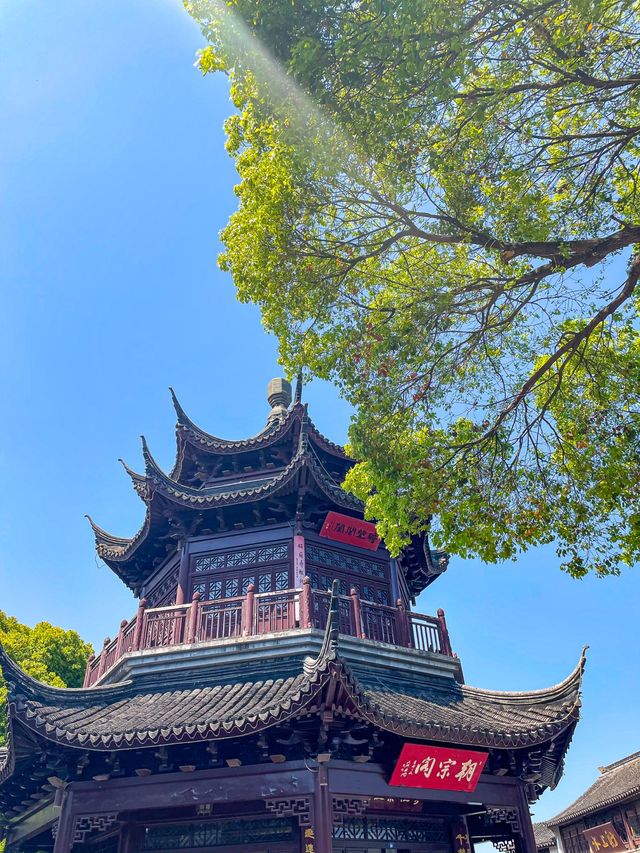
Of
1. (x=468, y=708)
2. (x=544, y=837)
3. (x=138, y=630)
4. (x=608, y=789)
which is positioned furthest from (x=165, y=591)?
(x=544, y=837)

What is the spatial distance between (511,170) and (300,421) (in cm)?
717

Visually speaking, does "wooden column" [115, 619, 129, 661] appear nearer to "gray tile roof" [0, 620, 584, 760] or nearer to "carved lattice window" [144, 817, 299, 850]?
"gray tile roof" [0, 620, 584, 760]

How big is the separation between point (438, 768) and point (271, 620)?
3.10 m

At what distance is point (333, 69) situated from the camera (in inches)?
244

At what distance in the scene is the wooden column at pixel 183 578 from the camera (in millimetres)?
11914

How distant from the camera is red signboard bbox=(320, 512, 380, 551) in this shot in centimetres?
1218

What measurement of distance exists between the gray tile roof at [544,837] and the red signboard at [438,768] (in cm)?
3233

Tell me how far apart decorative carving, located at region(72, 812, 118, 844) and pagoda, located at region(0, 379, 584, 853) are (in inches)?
0.7

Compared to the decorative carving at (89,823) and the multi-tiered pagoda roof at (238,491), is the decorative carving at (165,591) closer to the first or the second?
the multi-tiered pagoda roof at (238,491)

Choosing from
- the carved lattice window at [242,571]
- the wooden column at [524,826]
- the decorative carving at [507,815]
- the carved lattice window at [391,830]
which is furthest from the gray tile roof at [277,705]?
the carved lattice window at [242,571]

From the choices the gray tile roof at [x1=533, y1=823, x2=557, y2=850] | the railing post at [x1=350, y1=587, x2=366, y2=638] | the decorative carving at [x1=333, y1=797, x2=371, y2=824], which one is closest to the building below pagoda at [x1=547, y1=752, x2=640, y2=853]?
the gray tile roof at [x1=533, y1=823, x2=557, y2=850]

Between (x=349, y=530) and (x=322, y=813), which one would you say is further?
(x=349, y=530)

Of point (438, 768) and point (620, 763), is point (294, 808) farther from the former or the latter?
point (620, 763)

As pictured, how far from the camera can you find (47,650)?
23.0 m
